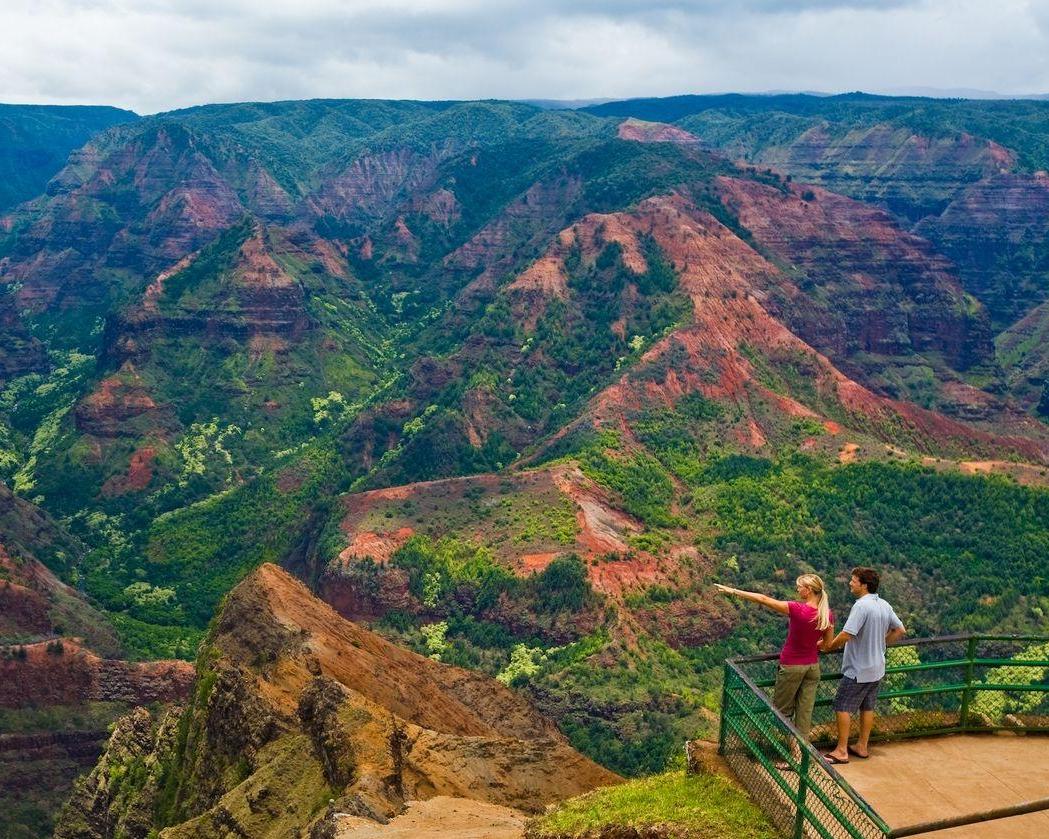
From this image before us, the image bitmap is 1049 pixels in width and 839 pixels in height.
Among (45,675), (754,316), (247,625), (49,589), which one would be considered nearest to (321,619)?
(247,625)

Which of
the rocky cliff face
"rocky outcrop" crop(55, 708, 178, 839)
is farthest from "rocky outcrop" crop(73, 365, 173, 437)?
"rocky outcrop" crop(55, 708, 178, 839)

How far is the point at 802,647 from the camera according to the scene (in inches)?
858

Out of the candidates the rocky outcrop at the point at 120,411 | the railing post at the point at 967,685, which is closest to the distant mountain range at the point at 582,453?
the rocky outcrop at the point at 120,411

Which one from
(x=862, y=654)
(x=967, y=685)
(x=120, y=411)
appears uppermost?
(x=862, y=654)

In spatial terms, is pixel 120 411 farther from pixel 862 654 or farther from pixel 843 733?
pixel 843 733

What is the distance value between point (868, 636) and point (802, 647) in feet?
4.34

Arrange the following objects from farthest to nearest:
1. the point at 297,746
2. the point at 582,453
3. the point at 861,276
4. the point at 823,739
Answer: the point at 861,276 < the point at 582,453 < the point at 297,746 < the point at 823,739

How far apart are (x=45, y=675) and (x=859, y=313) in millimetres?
123661

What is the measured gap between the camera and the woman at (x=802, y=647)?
850 inches

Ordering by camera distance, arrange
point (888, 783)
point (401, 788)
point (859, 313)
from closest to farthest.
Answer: point (888, 783), point (401, 788), point (859, 313)

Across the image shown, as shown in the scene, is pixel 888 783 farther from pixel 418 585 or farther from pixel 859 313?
pixel 859 313

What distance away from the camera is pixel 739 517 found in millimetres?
100188

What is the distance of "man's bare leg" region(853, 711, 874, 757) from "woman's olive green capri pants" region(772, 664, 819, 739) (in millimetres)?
1001

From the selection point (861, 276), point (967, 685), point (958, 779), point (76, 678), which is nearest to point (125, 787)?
point (967, 685)
